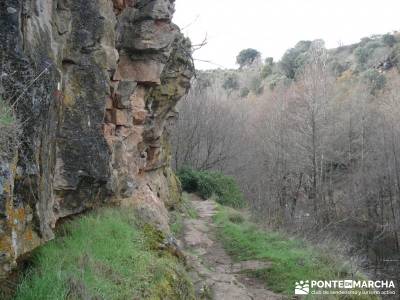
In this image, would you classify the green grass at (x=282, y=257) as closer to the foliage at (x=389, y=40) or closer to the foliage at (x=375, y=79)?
the foliage at (x=375, y=79)

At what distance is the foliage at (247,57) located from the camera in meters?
67.7

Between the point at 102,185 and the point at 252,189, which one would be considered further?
the point at 252,189

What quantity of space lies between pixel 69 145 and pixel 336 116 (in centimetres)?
2288

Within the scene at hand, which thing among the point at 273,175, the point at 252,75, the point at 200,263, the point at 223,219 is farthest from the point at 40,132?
the point at 252,75

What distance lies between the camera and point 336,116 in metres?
25.5

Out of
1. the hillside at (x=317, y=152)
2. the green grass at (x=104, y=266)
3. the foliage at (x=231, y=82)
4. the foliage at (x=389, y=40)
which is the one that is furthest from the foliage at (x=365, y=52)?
the green grass at (x=104, y=266)

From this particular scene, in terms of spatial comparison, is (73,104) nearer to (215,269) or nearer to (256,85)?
(215,269)

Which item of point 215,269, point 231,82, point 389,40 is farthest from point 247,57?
point 215,269

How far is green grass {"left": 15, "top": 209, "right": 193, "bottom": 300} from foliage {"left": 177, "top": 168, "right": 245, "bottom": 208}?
13.0 m

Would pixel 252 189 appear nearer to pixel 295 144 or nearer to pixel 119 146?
pixel 295 144
